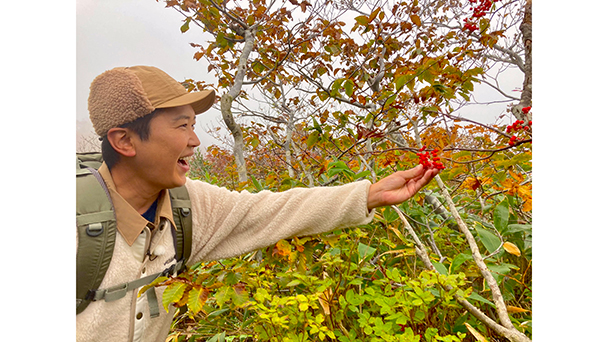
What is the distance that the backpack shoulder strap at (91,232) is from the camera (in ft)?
2.07

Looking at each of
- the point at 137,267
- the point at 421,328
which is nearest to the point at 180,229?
the point at 137,267

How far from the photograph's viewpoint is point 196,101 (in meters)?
0.69

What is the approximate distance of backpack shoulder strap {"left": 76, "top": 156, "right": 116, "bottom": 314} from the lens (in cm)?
63

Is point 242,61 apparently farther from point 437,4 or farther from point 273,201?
point 437,4

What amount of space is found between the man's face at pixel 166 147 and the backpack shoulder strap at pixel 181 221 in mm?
106

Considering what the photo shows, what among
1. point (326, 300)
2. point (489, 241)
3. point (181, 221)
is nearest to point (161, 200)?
point (181, 221)

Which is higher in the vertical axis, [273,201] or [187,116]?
[187,116]

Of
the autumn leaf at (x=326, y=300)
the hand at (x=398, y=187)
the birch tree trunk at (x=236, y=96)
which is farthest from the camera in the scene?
the birch tree trunk at (x=236, y=96)

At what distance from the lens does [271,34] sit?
1.85 m

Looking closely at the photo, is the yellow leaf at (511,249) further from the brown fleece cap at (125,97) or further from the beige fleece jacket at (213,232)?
the brown fleece cap at (125,97)

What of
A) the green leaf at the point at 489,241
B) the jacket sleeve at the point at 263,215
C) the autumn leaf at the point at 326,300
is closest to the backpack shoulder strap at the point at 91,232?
the jacket sleeve at the point at 263,215

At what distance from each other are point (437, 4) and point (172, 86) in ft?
7.17

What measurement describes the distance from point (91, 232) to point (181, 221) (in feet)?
0.71

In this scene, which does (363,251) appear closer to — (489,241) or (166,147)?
(489,241)
